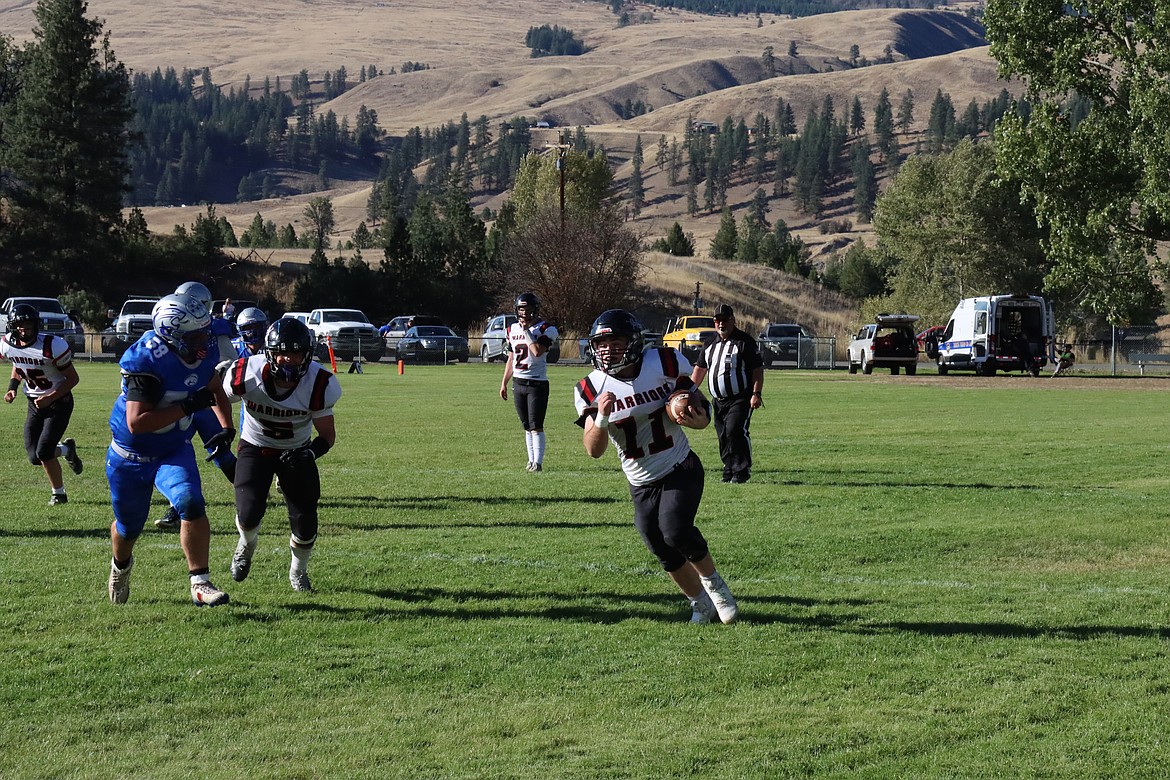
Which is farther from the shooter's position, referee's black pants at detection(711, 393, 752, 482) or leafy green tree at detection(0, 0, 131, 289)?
leafy green tree at detection(0, 0, 131, 289)

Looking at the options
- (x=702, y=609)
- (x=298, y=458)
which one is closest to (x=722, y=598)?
(x=702, y=609)

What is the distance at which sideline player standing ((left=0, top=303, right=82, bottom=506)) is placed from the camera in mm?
12000

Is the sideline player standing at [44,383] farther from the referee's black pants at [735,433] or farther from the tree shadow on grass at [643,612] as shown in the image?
the referee's black pants at [735,433]

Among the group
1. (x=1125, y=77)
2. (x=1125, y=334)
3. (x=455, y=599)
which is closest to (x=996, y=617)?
(x=455, y=599)

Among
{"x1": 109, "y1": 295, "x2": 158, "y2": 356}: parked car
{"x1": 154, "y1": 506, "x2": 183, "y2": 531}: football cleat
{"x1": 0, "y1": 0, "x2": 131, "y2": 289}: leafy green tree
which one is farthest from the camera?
{"x1": 0, "y1": 0, "x2": 131, "y2": 289}: leafy green tree

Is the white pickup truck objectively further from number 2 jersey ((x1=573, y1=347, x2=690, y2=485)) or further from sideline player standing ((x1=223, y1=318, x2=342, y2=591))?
number 2 jersey ((x1=573, y1=347, x2=690, y2=485))

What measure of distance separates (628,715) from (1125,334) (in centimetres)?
5414

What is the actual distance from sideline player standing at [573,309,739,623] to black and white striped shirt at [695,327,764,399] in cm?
654

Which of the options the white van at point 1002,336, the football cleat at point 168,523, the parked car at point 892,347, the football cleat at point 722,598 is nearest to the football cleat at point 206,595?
the football cleat at point 722,598

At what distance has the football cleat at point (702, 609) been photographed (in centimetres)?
759

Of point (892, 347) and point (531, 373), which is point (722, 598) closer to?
point (531, 373)

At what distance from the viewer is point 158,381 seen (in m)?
7.79

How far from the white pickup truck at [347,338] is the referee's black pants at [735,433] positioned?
36.0 m

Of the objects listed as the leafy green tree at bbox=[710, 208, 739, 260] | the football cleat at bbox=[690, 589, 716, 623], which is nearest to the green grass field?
the football cleat at bbox=[690, 589, 716, 623]
